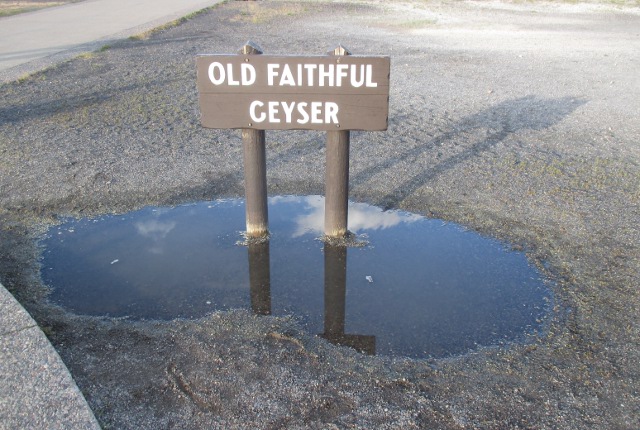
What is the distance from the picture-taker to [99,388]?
3.43 meters

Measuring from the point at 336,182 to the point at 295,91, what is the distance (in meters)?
0.89

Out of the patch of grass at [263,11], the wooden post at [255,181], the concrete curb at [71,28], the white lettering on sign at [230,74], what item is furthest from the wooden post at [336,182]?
the patch of grass at [263,11]

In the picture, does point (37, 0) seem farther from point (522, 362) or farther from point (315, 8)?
point (522, 362)

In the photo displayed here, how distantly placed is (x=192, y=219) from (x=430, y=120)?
175 inches

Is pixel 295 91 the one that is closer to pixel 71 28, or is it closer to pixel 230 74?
pixel 230 74

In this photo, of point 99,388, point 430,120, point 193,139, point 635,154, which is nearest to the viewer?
point 99,388

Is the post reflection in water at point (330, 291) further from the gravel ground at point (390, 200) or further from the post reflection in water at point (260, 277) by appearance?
the gravel ground at point (390, 200)

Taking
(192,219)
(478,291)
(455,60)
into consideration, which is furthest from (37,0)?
(478,291)

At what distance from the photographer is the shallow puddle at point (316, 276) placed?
4297mm

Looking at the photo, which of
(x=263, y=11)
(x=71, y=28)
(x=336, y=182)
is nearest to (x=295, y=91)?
(x=336, y=182)

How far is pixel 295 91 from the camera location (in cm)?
496

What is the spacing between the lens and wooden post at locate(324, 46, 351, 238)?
523 cm

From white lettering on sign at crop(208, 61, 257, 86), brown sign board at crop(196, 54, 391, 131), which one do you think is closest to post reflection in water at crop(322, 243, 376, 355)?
brown sign board at crop(196, 54, 391, 131)

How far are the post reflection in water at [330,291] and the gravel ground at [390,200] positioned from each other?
0.20 meters
